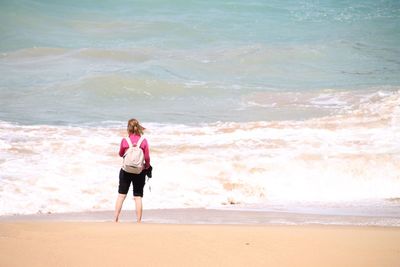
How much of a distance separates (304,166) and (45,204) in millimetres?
4613

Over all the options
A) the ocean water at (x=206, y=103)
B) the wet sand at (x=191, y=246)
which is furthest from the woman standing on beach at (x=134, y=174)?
the ocean water at (x=206, y=103)

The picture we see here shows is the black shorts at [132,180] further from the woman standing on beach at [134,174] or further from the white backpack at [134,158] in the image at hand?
the white backpack at [134,158]

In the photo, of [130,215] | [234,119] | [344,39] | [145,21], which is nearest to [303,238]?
[130,215]

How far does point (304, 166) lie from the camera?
13.0 m

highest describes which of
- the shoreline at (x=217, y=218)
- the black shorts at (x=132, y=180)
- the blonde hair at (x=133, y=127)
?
the blonde hair at (x=133, y=127)

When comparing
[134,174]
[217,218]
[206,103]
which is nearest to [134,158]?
[134,174]

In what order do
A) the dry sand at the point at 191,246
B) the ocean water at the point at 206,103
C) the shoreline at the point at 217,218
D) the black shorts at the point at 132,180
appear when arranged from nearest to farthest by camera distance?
the dry sand at the point at 191,246 → the shoreline at the point at 217,218 → the black shorts at the point at 132,180 → the ocean water at the point at 206,103

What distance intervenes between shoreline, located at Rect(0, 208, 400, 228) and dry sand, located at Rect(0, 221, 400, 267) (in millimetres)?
1307

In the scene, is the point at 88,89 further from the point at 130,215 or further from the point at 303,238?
the point at 303,238

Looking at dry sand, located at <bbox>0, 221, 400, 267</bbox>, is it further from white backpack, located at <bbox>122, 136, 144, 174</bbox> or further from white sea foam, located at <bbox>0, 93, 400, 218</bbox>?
white sea foam, located at <bbox>0, 93, 400, 218</bbox>

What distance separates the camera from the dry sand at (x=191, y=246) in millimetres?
5789

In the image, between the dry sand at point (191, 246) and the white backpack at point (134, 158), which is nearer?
the dry sand at point (191, 246)

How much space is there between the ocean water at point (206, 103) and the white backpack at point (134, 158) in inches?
78.6

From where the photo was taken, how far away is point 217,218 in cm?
928
